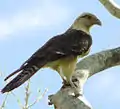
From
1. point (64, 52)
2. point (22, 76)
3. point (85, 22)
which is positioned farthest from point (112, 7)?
point (22, 76)

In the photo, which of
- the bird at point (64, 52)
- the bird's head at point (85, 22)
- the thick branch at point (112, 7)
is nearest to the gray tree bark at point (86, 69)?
the thick branch at point (112, 7)

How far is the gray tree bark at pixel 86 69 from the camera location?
2.31 m

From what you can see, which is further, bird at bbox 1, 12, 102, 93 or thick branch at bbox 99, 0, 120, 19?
thick branch at bbox 99, 0, 120, 19

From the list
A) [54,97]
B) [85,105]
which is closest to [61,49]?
[54,97]

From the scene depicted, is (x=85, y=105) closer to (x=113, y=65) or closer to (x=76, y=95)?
(x=76, y=95)

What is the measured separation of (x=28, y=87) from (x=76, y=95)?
3.20ft

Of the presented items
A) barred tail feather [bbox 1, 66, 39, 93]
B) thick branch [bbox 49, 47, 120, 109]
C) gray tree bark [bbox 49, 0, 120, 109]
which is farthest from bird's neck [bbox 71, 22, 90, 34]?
barred tail feather [bbox 1, 66, 39, 93]

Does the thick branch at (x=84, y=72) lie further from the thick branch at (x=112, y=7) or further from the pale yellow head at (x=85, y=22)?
the pale yellow head at (x=85, y=22)

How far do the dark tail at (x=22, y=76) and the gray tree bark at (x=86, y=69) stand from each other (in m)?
0.21

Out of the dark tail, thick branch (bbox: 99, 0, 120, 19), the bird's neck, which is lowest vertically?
Answer: the bird's neck

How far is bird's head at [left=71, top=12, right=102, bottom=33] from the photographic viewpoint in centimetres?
402

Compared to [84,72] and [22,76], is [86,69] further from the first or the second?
[22,76]

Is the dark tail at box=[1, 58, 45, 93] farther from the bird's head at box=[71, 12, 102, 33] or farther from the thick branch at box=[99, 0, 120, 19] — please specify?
the bird's head at box=[71, 12, 102, 33]

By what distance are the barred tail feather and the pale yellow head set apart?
1.25 meters
